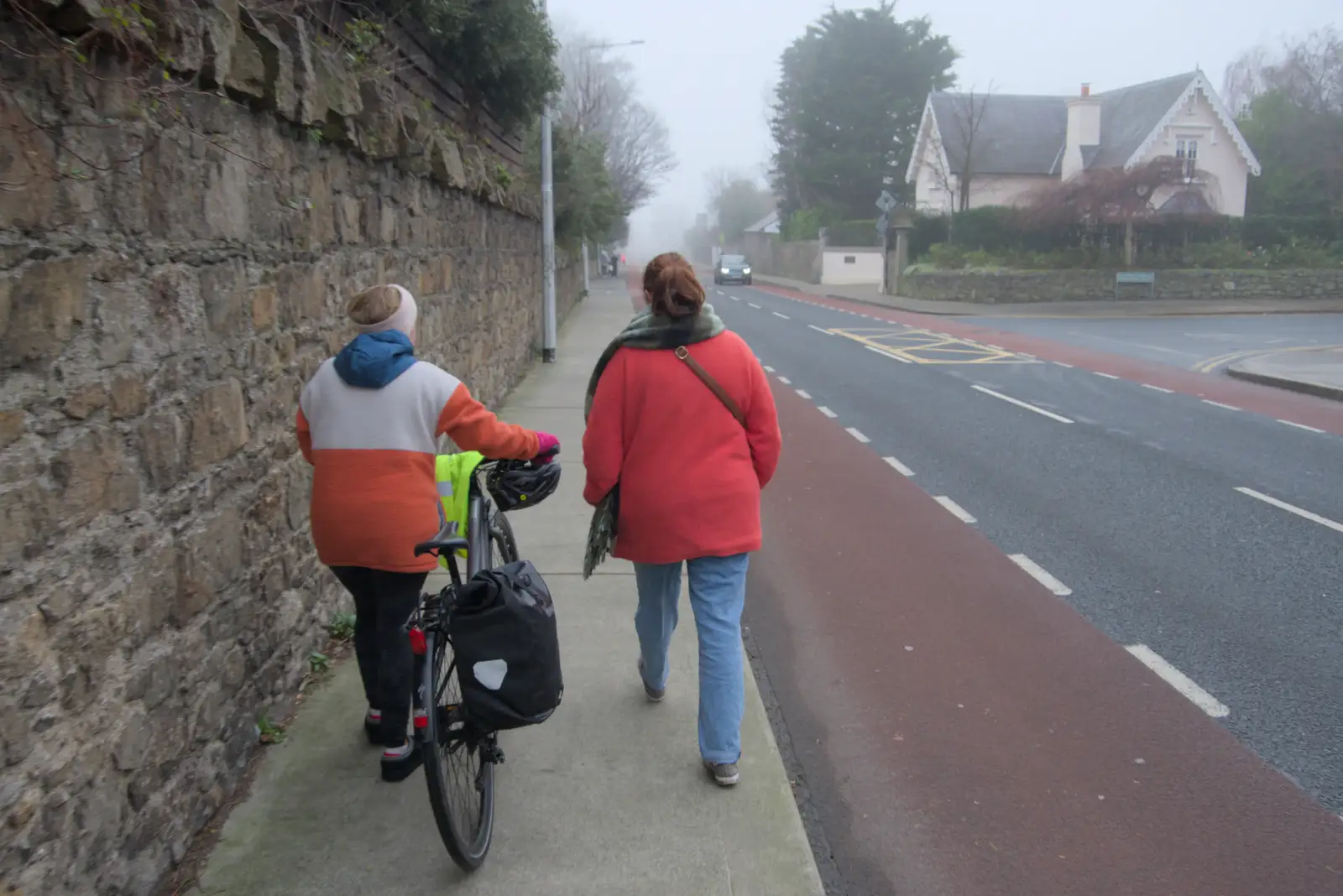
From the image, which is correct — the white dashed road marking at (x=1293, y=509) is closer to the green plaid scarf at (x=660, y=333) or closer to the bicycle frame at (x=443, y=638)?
the green plaid scarf at (x=660, y=333)

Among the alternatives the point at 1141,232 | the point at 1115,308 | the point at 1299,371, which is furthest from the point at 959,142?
the point at 1299,371

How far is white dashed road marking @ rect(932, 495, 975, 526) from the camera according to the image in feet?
26.3

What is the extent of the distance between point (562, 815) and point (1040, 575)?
12.9 feet

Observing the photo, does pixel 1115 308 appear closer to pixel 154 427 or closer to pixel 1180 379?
pixel 1180 379

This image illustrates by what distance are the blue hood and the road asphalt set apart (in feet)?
6.99

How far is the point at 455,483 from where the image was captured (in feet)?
13.0

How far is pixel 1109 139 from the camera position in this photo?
5072 cm

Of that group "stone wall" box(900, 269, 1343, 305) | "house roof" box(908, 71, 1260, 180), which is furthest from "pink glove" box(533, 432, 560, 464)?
"house roof" box(908, 71, 1260, 180)

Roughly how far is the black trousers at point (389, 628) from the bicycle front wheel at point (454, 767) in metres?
0.37

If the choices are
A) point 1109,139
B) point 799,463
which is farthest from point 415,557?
point 1109,139

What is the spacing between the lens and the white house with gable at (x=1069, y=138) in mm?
48531

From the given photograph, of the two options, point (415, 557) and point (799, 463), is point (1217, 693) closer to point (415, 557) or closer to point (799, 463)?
point (415, 557)

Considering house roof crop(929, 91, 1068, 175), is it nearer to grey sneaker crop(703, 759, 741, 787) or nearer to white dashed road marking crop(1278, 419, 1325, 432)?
white dashed road marking crop(1278, 419, 1325, 432)

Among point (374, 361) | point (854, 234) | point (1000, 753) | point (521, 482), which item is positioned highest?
point (854, 234)
